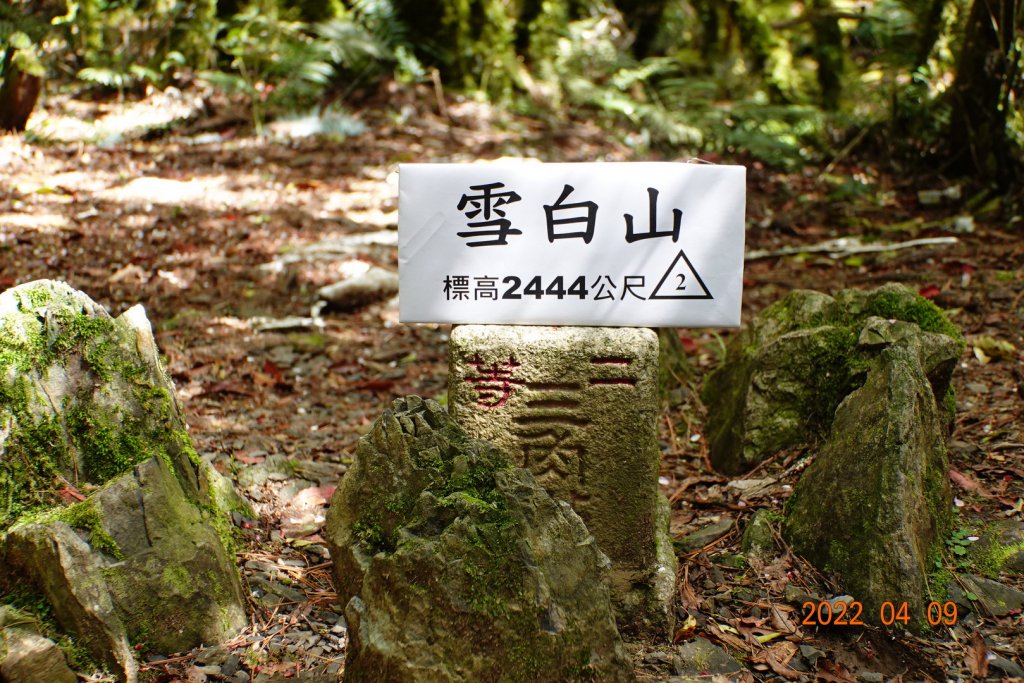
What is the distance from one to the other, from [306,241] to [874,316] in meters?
4.73

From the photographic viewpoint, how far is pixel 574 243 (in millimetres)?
2805

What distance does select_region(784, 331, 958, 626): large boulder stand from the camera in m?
2.72

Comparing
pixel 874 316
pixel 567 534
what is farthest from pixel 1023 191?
pixel 567 534

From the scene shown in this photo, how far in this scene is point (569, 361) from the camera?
2814 mm

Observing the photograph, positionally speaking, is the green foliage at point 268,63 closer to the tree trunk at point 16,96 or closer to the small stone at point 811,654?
the tree trunk at point 16,96

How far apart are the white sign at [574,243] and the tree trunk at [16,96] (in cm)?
661

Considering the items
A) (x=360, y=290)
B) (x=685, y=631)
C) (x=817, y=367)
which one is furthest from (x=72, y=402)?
(x=360, y=290)

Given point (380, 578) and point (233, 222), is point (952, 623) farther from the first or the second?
point (233, 222)

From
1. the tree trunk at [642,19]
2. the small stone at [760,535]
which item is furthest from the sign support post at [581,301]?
the tree trunk at [642,19]

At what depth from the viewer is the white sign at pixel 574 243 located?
9.11 ft

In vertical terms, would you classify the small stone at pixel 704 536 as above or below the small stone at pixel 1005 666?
above

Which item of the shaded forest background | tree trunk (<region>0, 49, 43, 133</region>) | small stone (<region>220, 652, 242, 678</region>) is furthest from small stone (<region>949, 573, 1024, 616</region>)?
tree trunk (<region>0, 49, 43, 133</region>)

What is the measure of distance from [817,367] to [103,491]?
288 centimetres

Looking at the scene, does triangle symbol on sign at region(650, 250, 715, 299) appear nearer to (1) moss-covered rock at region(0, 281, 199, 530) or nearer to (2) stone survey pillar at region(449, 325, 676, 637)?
(2) stone survey pillar at region(449, 325, 676, 637)
